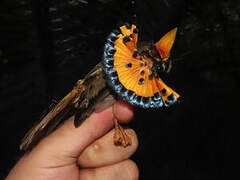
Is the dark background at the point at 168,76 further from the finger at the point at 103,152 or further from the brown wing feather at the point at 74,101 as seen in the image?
the finger at the point at 103,152

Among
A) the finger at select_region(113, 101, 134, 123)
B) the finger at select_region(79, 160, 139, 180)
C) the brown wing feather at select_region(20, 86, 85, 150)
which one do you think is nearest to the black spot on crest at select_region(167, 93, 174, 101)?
the finger at select_region(113, 101, 134, 123)

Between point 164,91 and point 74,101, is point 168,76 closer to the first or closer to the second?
point 164,91

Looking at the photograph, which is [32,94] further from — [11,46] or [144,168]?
[144,168]

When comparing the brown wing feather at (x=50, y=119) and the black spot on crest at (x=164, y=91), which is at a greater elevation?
the black spot on crest at (x=164, y=91)

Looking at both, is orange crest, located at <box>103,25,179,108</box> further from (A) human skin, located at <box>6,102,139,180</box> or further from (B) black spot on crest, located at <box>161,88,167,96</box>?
(A) human skin, located at <box>6,102,139,180</box>

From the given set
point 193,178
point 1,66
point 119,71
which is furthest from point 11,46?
point 193,178

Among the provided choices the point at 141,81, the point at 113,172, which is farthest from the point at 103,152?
the point at 141,81

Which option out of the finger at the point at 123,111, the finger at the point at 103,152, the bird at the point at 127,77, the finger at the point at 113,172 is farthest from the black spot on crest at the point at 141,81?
the finger at the point at 113,172
